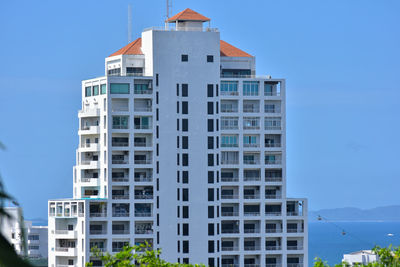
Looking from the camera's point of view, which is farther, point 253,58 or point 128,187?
point 253,58

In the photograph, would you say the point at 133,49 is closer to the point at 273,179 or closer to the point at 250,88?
the point at 250,88

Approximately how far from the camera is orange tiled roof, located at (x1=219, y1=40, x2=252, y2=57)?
342 feet

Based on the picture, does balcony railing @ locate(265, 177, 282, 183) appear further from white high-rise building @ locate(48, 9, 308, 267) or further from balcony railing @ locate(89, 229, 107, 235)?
balcony railing @ locate(89, 229, 107, 235)

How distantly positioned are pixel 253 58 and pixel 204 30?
8.33 metres

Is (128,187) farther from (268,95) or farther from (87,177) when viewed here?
(268,95)

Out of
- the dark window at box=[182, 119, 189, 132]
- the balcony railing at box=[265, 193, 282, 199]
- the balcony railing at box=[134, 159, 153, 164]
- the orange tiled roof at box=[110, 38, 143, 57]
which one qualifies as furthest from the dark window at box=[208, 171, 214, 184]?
the orange tiled roof at box=[110, 38, 143, 57]

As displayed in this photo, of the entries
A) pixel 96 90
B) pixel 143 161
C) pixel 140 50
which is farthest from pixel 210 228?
pixel 140 50

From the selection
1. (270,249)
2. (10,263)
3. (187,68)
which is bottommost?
(270,249)

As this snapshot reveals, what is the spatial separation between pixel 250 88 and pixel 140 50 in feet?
42.2

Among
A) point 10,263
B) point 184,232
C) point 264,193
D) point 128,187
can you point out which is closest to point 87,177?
point 128,187

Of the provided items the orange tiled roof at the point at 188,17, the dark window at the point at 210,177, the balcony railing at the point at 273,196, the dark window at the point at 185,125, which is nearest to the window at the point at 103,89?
the dark window at the point at 185,125

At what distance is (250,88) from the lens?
10100 centimetres

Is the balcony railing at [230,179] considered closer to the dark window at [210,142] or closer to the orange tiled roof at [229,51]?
the dark window at [210,142]

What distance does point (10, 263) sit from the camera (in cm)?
491
